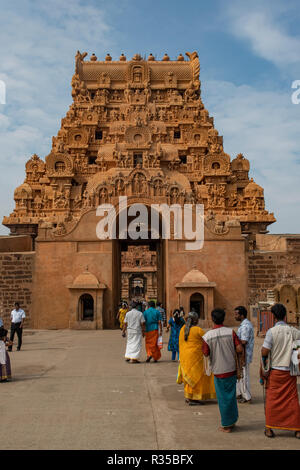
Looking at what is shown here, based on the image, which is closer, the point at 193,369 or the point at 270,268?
the point at 193,369

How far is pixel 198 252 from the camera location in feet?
67.9

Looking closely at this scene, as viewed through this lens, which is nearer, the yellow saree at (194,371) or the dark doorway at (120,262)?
the yellow saree at (194,371)

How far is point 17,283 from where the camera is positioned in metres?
21.0

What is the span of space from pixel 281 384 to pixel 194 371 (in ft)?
6.21

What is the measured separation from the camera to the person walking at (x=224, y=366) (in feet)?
17.2

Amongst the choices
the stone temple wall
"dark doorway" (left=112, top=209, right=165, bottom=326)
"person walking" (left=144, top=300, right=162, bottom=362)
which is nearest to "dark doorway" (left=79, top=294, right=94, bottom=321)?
"dark doorway" (left=112, top=209, right=165, bottom=326)

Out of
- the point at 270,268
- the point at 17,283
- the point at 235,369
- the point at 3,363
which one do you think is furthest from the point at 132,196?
the point at 235,369

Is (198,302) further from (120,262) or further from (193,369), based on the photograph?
(193,369)

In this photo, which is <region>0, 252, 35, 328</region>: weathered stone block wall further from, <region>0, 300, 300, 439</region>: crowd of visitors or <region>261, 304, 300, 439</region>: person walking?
<region>261, 304, 300, 439</region>: person walking

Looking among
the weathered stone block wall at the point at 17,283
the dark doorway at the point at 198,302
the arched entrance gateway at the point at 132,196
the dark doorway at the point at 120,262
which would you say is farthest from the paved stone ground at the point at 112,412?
the dark doorway at the point at 120,262

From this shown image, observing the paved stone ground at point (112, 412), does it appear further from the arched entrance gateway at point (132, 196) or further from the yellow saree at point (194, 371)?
the arched entrance gateway at point (132, 196)

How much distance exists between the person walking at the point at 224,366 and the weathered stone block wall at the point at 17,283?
54.3 ft
